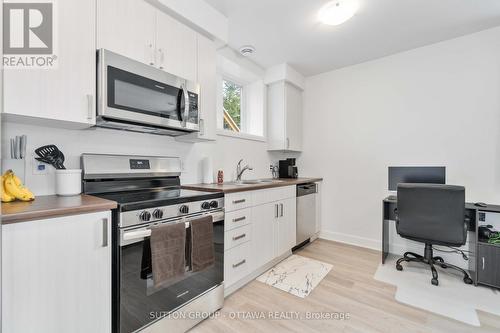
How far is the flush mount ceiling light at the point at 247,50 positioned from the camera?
9.07 ft

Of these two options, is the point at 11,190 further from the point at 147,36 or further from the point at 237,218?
the point at 237,218

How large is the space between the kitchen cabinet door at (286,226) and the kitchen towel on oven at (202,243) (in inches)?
42.8

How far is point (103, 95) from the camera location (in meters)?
1.42

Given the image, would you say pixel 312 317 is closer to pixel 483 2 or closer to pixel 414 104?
pixel 414 104

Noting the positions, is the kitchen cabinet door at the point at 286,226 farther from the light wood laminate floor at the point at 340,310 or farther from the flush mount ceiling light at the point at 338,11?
the flush mount ceiling light at the point at 338,11

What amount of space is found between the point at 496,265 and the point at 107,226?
10.4 ft

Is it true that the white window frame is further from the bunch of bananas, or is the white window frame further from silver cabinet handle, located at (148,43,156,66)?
the bunch of bananas

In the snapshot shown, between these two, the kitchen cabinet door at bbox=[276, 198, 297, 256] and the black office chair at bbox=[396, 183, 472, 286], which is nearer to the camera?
the black office chair at bbox=[396, 183, 472, 286]

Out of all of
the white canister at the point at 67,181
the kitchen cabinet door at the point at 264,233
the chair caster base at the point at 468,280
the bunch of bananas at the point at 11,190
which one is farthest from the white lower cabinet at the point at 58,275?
the chair caster base at the point at 468,280

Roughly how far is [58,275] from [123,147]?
3.45ft

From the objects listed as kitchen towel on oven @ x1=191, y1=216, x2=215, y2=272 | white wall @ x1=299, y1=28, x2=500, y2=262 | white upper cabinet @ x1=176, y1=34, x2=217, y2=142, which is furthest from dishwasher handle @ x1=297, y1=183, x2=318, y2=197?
kitchen towel on oven @ x1=191, y1=216, x2=215, y2=272

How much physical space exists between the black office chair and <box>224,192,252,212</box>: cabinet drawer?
1609 millimetres

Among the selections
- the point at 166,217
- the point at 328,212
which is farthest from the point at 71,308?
the point at 328,212

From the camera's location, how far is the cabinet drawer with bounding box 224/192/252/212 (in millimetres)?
1915
